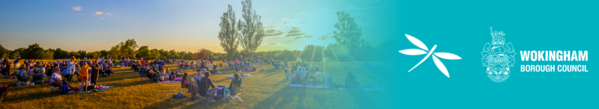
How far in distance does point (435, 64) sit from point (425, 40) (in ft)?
5.00

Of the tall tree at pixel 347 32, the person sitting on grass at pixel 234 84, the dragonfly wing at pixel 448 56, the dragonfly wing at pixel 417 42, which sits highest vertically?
the tall tree at pixel 347 32

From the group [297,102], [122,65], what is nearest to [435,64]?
[297,102]

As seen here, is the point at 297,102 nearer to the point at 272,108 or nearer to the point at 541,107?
the point at 272,108

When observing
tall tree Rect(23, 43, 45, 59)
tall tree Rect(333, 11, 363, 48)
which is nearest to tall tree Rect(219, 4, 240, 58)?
tall tree Rect(333, 11, 363, 48)

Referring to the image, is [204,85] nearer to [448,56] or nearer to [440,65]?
[440,65]

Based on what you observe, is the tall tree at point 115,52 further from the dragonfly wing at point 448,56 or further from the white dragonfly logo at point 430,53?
the dragonfly wing at point 448,56

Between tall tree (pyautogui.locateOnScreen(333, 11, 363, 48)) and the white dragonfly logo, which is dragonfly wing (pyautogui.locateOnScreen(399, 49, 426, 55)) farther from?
tall tree (pyautogui.locateOnScreen(333, 11, 363, 48))

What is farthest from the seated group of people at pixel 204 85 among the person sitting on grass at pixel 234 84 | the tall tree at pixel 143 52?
the tall tree at pixel 143 52

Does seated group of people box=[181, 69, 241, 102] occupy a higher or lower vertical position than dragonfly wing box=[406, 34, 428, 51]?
lower

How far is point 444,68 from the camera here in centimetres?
1298

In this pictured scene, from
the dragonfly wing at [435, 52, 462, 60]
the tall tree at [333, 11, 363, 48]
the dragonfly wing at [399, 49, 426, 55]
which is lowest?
the dragonfly wing at [435, 52, 462, 60]

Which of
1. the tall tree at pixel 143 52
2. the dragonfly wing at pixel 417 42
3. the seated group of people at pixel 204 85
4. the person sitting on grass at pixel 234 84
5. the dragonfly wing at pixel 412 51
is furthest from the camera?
the tall tree at pixel 143 52

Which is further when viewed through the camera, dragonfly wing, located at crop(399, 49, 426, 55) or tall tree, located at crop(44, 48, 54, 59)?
tall tree, located at crop(44, 48, 54, 59)

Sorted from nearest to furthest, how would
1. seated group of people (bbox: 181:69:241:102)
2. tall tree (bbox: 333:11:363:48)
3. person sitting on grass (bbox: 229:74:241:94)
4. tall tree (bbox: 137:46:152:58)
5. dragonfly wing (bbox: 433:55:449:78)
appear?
seated group of people (bbox: 181:69:241:102) → person sitting on grass (bbox: 229:74:241:94) → dragonfly wing (bbox: 433:55:449:78) → tall tree (bbox: 333:11:363:48) → tall tree (bbox: 137:46:152:58)
